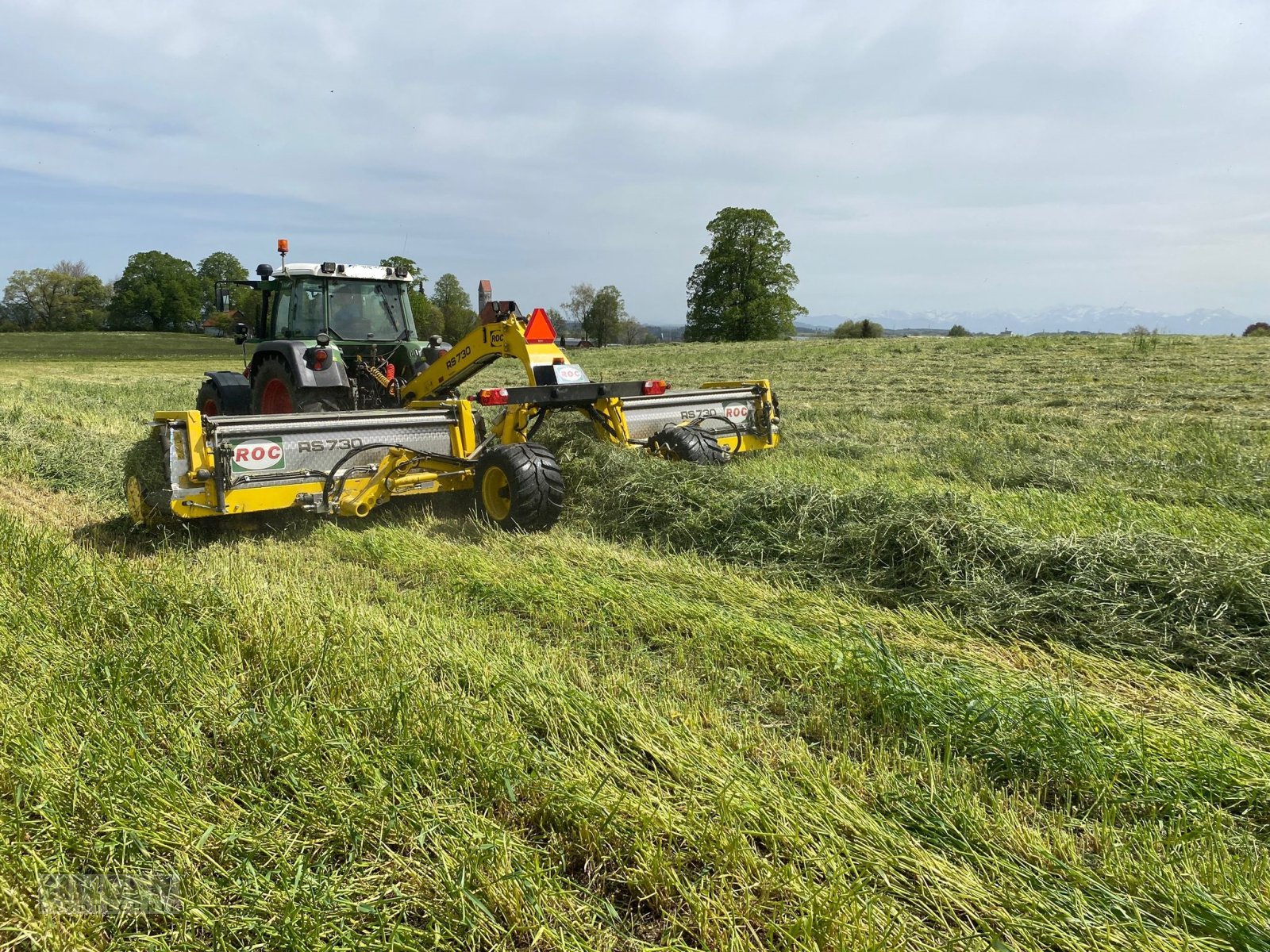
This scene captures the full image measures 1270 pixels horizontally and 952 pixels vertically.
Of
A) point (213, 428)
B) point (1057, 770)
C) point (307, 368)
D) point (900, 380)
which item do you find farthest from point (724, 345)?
point (1057, 770)

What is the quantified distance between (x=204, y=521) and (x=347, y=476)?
1453mm

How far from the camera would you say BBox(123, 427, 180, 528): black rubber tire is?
532 centimetres

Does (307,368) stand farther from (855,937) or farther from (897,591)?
(855,937)

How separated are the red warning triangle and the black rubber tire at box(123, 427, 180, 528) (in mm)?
2775

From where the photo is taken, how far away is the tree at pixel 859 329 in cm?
4284

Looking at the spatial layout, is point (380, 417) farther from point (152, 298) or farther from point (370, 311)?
point (152, 298)

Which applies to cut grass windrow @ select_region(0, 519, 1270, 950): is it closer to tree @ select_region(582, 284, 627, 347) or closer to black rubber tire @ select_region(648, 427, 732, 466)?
black rubber tire @ select_region(648, 427, 732, 466)

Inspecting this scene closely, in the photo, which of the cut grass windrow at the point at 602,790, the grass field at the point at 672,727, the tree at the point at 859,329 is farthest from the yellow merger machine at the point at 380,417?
the tree at the point at 859,329

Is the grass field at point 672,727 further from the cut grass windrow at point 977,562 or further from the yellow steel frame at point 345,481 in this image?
the yellow steel frame at point 345,481

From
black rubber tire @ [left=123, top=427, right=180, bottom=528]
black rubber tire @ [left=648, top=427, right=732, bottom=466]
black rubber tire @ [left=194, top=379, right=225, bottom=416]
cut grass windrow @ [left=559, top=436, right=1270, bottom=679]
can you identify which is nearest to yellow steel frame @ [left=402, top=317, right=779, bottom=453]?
black rubber tire @ [left=648, top=427, right=732, bottom=466]

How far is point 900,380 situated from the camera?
15.9m

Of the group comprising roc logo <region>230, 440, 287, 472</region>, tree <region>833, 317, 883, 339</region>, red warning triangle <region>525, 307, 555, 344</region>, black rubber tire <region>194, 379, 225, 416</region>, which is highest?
tree <region>833, 317, 883, 339</region>

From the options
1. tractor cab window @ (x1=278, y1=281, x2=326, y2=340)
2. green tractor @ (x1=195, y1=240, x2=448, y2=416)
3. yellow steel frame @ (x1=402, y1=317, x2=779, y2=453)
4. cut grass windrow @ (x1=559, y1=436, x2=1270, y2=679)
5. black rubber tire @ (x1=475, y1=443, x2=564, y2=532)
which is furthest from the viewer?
tractor cab window @ (x1=278, y1=281, x2=326, y2=340)

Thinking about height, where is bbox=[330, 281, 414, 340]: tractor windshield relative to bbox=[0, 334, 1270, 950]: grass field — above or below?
above
